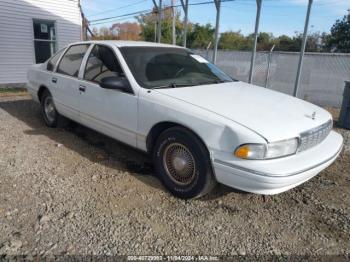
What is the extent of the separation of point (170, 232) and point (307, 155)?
148 centimetres

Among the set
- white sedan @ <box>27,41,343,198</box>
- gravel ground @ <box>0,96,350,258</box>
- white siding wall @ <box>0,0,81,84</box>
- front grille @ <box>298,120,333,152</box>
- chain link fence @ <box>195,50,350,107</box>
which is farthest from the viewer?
white siding wall @ <box>0,0,81,84</box>

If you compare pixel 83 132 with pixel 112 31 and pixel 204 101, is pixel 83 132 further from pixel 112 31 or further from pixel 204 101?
pixel 112 31

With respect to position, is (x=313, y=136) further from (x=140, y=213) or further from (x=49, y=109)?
(x=49, y=109)

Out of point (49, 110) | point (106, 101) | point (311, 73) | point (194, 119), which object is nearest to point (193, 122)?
point (194, 119)

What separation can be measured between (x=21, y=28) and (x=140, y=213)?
36.8 feet

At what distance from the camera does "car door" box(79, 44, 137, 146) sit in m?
3.76

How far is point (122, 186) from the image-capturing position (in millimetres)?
3580

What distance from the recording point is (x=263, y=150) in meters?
2.71

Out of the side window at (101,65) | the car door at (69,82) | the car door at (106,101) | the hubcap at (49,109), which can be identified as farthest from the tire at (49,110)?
the side window at (101,65)

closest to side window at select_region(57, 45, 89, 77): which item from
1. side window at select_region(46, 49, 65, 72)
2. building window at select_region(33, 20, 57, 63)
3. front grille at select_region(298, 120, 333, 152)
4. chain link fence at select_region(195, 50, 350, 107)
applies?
side window at select_region(46, 49, 65, 72)

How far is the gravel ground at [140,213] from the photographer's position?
2.62 meters

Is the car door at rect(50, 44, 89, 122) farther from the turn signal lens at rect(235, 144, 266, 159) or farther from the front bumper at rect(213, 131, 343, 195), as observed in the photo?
the turn signal lens at rect(235, 144, 266, 159)

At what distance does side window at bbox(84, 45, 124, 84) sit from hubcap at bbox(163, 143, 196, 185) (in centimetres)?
119

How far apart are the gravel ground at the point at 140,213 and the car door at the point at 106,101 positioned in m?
0.49
